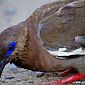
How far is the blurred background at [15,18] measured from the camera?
753cm

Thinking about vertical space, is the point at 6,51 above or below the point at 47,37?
below

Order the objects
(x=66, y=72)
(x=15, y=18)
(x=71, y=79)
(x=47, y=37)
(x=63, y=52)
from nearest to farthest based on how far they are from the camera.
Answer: (x=63, y=52)
(x=47, y=37)
(x=71, y=79)
(x=66, y=72)
(x=15, y=18)

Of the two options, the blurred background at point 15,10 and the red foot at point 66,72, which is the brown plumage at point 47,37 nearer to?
the red foot at point 66,72

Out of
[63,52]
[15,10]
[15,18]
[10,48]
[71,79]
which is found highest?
[15,10]

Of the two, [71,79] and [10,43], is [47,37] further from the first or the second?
[71,79]

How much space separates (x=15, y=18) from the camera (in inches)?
466

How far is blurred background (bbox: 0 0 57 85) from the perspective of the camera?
24.7ft

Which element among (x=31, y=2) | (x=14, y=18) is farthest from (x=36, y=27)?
(x=31, y=2)

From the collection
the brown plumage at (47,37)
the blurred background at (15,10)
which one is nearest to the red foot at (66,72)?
the brown plumage at (47,37)

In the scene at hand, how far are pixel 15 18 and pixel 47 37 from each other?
17.2 feet

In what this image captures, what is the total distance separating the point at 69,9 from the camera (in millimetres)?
6715

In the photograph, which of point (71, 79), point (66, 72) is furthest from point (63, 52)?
point (66, 72)

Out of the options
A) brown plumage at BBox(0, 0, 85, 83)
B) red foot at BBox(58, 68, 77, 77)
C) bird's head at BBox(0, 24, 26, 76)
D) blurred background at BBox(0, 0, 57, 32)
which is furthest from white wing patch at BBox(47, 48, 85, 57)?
blurred background at BBox(0, 0, 57, 32)

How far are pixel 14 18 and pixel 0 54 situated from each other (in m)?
Result: 5.23
